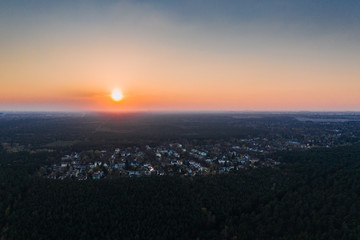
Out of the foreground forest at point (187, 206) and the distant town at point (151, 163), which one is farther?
the distant town at point (151, 163)

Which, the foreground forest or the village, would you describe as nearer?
the foreground forest

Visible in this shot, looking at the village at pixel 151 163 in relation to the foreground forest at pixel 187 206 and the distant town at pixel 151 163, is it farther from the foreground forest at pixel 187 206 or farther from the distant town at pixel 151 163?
the foreground forest at pixel 187 206

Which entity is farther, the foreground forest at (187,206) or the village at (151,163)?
the village at (151,163)

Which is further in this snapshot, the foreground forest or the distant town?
the distant town

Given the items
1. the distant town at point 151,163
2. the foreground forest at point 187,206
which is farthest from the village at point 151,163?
the foreground forest at point 187,206

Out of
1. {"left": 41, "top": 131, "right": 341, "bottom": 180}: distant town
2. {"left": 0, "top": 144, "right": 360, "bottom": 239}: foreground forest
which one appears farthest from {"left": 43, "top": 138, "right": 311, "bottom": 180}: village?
{"left": 0, "top": 144, "right": 360, "bottom": 239}: foreground forest

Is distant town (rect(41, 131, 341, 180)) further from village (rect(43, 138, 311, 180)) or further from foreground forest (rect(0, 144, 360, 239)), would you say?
foreground forest (rect(0, 144, 360, 239))

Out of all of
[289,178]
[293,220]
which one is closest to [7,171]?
[293,220]

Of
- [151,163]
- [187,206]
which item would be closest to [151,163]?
[151,163]
